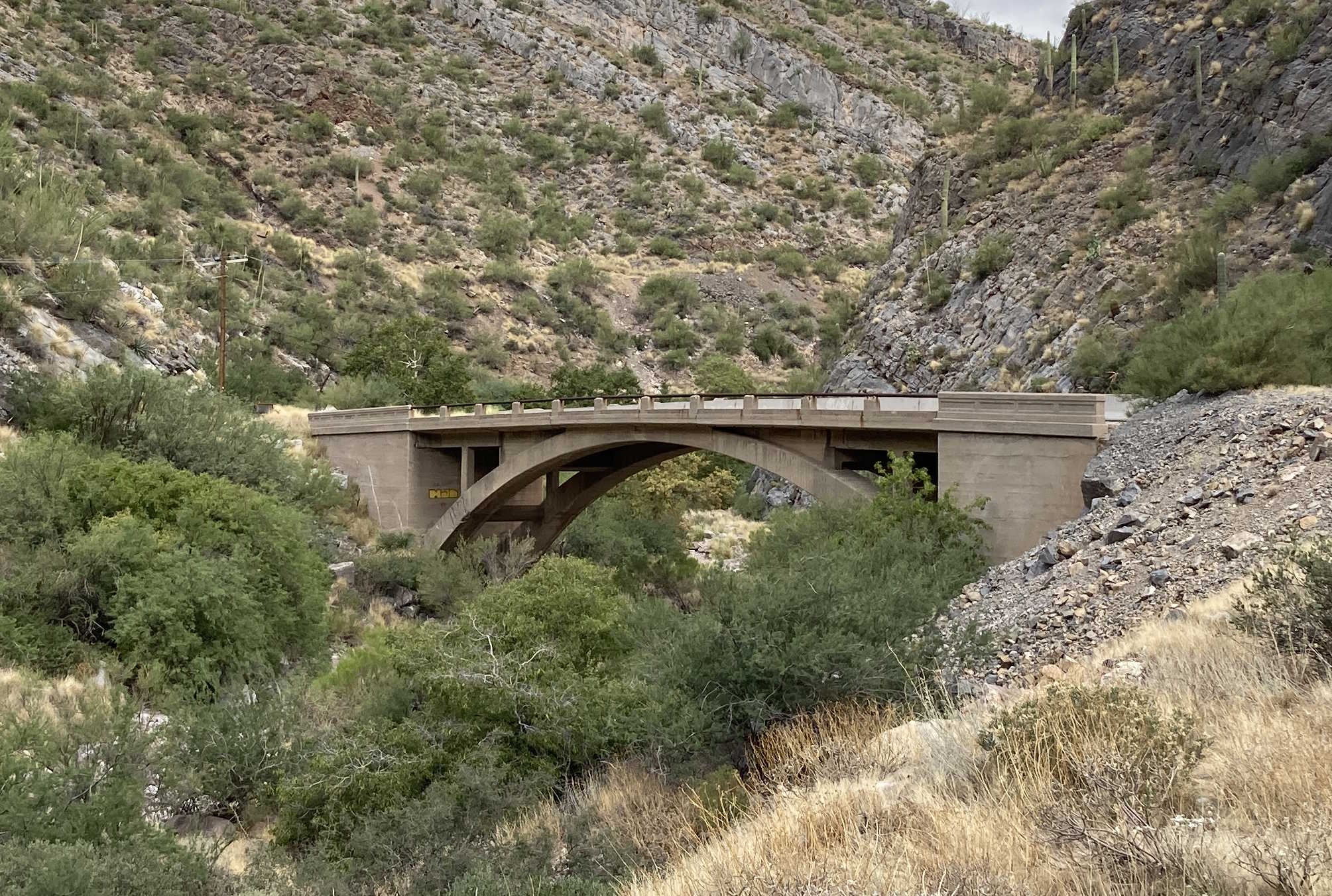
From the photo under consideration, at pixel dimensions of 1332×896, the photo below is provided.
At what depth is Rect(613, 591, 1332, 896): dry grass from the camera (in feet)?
15.0

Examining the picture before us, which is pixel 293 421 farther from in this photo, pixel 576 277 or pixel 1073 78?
pixel 576 277

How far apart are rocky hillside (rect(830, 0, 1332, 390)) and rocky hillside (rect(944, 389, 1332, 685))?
12.6 metres

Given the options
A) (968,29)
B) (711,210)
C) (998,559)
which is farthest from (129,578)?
(968,29)

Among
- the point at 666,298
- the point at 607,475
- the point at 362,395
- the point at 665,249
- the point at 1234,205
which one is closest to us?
the point at 1234,205

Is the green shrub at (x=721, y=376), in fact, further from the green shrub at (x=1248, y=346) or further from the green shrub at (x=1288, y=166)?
the green shrub at (x=1248, y=346)

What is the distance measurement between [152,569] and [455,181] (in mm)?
65726

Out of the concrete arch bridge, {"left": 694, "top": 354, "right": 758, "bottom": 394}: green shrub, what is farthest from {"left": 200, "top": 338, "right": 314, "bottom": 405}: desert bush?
{"left": 694, "top": 354, "right": 758, "bottom": 394}: green shrub

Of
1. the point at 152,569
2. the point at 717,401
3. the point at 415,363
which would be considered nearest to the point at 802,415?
the point at 717,401

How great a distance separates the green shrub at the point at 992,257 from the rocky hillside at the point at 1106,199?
0.08 metres

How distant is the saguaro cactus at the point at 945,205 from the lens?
4438cm

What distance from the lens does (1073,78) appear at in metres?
45.1

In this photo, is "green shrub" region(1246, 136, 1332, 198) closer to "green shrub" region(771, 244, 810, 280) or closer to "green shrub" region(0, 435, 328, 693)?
"green shrub" region(0, 435, 328, 693)

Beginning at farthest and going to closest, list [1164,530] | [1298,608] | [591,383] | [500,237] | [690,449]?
[500,237] → [591,383] → [690,449] → [1164,530] → [1298,608]

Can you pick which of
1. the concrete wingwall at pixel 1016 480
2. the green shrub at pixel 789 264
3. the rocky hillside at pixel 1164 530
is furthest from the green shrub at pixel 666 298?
the rocky hillside at pixel 1164 530
